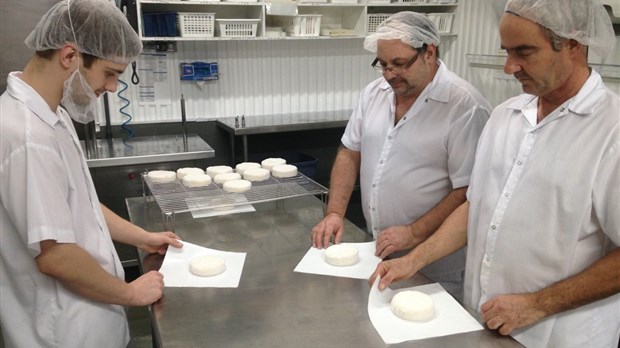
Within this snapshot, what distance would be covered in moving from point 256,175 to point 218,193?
220mm

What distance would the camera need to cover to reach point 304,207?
6.97 feet

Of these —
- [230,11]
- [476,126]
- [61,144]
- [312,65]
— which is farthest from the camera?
[312,65]

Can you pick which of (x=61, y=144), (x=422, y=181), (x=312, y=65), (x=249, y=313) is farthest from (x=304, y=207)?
(x=312, y=65)

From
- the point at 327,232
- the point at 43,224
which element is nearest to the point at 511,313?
the point at 327,232

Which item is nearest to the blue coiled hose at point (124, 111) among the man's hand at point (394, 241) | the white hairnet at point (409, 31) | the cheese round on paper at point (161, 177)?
the cheese round on paper at point (161, 177)

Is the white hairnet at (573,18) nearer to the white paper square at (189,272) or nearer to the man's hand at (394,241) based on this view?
the man's hand at (394,241)

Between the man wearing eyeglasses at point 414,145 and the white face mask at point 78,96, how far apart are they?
0.84m

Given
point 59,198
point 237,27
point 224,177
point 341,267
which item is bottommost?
point 341,267

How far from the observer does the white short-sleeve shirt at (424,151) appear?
1691mm

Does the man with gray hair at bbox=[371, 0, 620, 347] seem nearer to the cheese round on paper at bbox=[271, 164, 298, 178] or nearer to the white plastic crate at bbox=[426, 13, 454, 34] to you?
the cheese round on paper at bbox=[271, 164, 298, 178]

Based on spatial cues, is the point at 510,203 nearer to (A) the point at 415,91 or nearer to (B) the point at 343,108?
(A) the point at 415,91

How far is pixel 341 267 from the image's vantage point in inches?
59.1

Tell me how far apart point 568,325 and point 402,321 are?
0.43 meters

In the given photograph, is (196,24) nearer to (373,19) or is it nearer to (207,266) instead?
(373,19)
